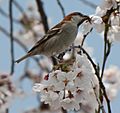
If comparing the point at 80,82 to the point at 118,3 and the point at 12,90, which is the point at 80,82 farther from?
the point at 12,90

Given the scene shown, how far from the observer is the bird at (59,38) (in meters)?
2.36

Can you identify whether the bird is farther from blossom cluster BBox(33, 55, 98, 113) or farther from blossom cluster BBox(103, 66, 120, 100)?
blossom cluster BBox(103, 66, 120, 100)

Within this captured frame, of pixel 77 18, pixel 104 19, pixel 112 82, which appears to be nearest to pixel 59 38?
pixel 77 18

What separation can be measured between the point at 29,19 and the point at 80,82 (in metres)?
3.12

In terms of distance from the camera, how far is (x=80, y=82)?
193cm

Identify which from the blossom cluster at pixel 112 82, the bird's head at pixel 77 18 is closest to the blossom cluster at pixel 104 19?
the bird's head at pixel 77 18

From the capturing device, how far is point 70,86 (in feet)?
6.27

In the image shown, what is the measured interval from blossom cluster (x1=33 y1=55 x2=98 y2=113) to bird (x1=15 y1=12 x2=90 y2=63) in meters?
0.37

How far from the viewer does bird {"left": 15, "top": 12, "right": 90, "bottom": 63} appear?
2361mm

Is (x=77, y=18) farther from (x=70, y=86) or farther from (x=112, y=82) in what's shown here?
(x=112, y=82)

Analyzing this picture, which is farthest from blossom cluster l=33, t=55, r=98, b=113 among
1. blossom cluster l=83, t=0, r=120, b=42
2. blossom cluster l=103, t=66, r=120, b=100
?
blossom cluster l=103, t=66, r=120, b=100

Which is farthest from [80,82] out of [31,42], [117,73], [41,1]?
[31,42]

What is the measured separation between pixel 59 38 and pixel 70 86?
0.54m

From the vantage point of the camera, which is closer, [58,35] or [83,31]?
[83,31]
